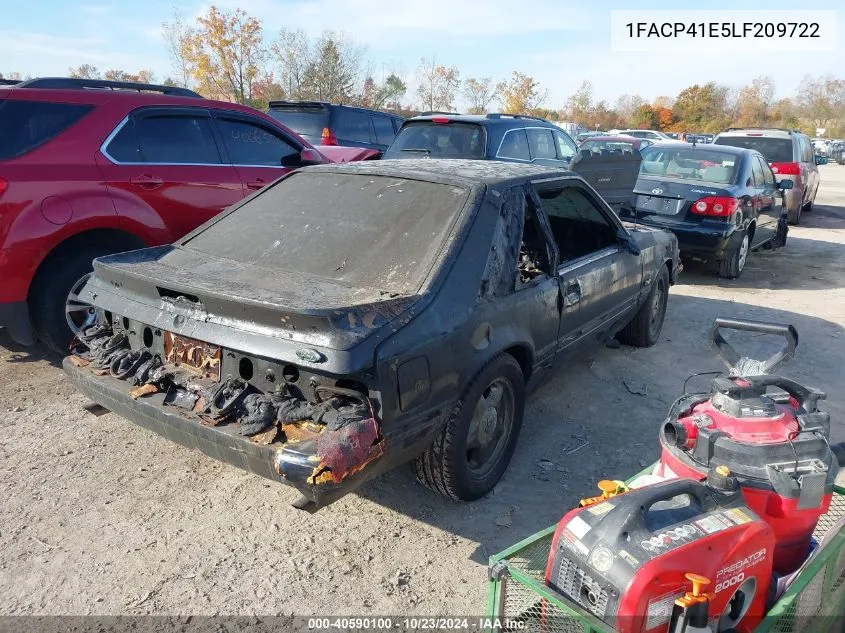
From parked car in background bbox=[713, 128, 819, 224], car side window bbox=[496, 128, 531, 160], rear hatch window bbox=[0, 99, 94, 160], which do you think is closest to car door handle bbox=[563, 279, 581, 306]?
rear hatch window bbox=[0, 99, 94, 160]

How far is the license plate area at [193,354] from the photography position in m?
2.73

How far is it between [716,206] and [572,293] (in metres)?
4.73

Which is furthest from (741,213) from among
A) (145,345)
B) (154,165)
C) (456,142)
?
(145,345)

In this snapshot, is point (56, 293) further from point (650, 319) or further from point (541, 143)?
point (541, 143)

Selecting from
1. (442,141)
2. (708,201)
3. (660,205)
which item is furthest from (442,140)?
(708,201)

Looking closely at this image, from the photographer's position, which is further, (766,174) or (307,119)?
(307,119)

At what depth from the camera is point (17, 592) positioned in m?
2.50

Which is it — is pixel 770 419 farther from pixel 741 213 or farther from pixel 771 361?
pixel 741 213

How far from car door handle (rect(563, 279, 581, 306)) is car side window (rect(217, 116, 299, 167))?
3160 mm

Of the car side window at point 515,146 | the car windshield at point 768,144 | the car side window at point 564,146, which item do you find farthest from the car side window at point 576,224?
the car windshield at point 768,144

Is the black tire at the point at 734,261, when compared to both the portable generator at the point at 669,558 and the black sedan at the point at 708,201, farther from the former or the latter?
the portable generator at the point at 669,558

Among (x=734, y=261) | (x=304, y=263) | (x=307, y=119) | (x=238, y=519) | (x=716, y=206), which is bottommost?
(x=734, y=261)

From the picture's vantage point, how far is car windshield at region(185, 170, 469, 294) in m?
2.98

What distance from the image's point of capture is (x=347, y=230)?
325 cm
